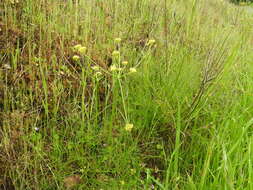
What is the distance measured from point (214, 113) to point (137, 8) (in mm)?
1304

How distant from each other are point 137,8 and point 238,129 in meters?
1.46

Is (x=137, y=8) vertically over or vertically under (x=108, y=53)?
over

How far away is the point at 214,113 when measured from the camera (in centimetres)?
156

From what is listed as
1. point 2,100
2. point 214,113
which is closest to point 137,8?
point 214,113

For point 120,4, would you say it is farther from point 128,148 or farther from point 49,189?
point 49,189

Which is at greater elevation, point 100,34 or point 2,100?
point 100,34

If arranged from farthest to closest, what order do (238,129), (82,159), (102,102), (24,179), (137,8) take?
(137,8) < (102,102) < (238,129) < (82,159) < (24,179)

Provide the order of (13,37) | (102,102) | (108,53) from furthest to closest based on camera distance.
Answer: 1. (108,53)
2. (13,37)
3. (102,102)

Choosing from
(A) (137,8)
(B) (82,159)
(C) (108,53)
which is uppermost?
(A) (137,8)

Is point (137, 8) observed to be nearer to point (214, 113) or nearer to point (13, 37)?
point (13, 37)

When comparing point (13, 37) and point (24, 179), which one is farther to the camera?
point (13, 37)

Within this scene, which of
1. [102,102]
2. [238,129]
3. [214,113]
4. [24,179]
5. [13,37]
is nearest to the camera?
[24,179]

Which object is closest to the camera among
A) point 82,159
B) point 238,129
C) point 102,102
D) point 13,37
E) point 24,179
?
point 24,179

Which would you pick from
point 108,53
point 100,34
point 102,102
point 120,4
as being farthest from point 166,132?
point 120,4
